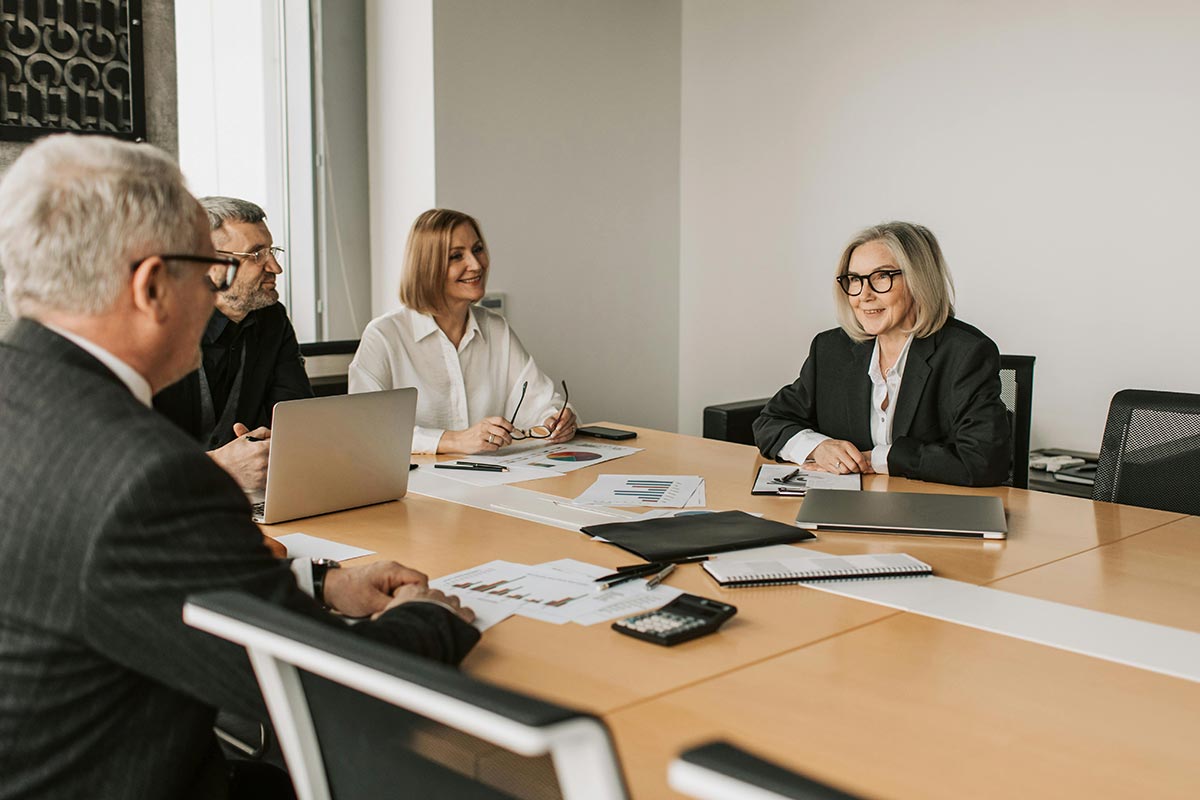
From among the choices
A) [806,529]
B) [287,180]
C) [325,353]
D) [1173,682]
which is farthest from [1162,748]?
[287,180]

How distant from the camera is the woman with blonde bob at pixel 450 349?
3.43m

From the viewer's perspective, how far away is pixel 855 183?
15.3ft

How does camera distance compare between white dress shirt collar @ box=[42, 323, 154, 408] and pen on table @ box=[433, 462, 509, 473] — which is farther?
pen on table @ box=[433, 462, 509, 473]

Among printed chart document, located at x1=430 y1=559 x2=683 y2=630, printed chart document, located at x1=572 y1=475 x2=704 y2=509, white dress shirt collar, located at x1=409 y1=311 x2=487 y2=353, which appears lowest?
printed chart document, located at x1=430 y1=559 x2=683 y2=630

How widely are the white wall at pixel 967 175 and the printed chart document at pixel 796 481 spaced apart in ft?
5.70

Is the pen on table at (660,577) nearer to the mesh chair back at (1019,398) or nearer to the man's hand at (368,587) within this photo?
the man's hand at (368,587)

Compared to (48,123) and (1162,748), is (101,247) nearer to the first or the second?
(1162,748)

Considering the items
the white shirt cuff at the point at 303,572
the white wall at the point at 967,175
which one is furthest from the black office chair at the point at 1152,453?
the white shirt cuff at the point at 303,572

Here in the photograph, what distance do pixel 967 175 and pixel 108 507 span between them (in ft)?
12.7

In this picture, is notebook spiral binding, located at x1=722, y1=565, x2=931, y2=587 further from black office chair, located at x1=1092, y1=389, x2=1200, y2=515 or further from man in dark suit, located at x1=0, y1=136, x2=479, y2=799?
black office chair, located at x1=1092, y1=389, x2=1200, y2=515

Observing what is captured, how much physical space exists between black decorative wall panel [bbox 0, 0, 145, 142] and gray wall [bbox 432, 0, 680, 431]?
1089 millimetres

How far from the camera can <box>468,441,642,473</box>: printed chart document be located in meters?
2.90

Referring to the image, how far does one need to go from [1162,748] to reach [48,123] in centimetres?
361

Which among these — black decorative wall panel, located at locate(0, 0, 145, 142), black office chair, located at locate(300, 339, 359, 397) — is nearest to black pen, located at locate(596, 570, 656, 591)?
black office chair, located at locate(300, 339, 359, 397)
